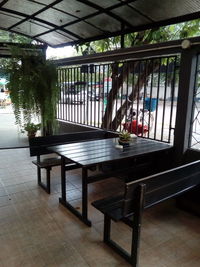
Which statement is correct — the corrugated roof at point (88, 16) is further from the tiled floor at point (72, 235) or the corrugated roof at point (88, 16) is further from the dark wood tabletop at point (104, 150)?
the tiled floor at point (72, 235)

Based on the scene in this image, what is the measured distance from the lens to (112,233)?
2.28 m

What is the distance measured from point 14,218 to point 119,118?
2602 mm

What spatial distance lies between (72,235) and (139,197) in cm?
95

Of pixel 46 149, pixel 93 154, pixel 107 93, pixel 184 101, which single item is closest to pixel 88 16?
pixel 107 93

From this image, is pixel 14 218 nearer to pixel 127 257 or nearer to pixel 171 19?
pixel 127 257

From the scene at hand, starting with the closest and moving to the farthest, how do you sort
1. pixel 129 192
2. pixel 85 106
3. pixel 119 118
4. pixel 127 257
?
pixel 129 192, pixel 127 257, pixel 119 118, pixel 85 106

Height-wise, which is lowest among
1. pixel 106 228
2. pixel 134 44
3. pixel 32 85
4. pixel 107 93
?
pixel 106 228

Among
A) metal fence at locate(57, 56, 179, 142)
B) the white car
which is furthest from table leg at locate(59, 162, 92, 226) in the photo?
the white car

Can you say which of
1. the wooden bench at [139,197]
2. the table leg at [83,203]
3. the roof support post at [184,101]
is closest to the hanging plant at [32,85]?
the table leg at [83,203]

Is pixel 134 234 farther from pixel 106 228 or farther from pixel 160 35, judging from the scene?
pixel 160 35

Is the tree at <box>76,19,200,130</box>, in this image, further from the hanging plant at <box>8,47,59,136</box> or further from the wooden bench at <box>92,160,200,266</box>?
the wooden bench at <box>92,160,200,266</box>

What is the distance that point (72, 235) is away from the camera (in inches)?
87.8

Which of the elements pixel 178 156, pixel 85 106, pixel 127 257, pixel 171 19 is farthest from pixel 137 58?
pixel 127 257

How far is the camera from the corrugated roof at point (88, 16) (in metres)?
2.69
